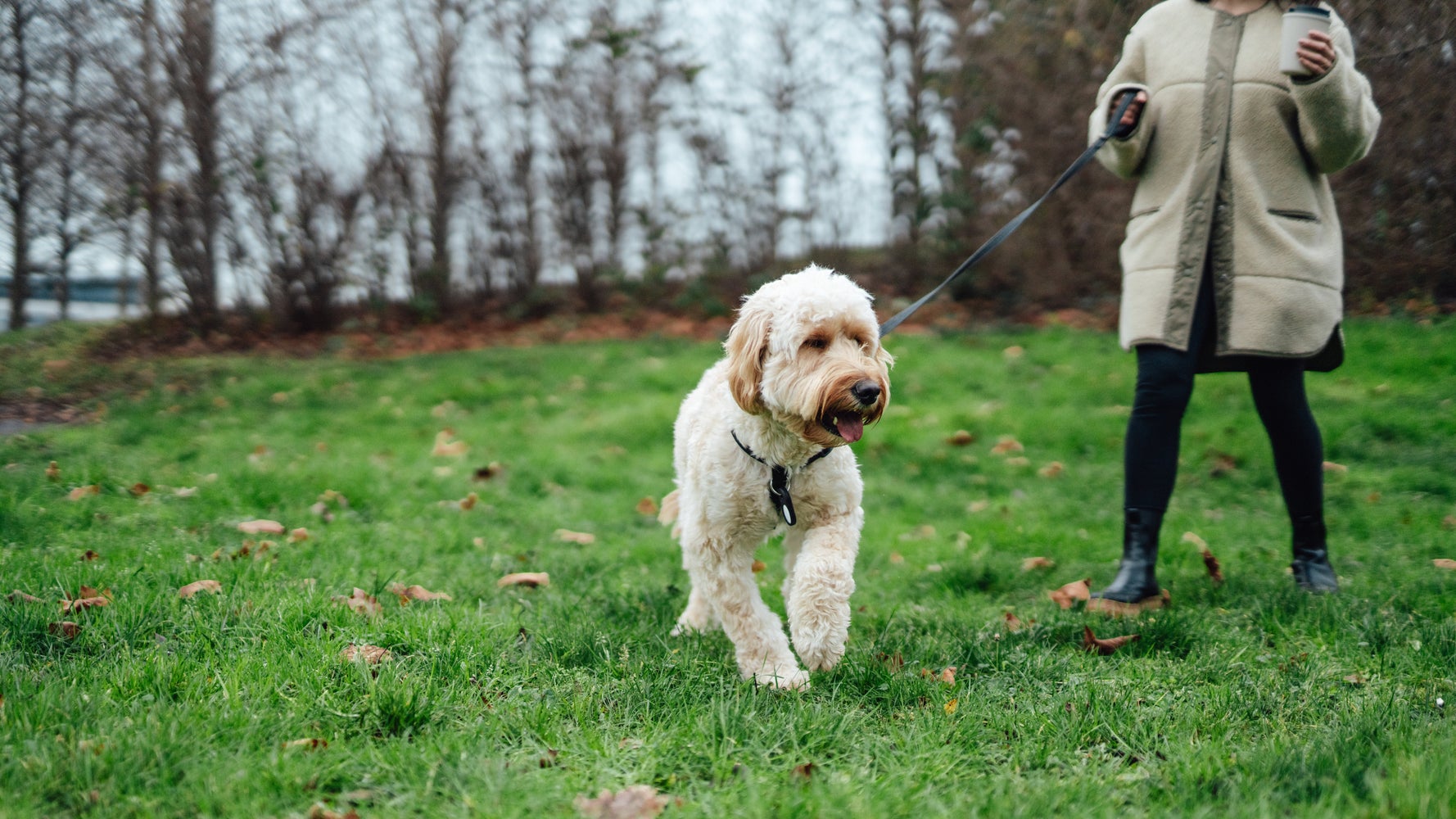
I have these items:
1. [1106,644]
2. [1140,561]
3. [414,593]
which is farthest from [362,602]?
[1140,561]

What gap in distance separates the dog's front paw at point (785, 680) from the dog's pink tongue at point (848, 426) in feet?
2.47

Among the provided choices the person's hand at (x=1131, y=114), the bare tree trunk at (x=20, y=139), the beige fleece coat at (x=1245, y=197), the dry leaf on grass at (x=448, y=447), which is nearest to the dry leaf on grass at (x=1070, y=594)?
the beige fleece coat at (x=1245, y=197)

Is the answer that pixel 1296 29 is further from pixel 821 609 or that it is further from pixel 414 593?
pixel 414 593

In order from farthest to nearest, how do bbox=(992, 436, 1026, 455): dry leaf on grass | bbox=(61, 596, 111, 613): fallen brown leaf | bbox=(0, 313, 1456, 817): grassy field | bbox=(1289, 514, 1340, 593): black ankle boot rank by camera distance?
bbox=(992, 436, 1026, 455): dry leaf on grass, bbox=(1289, 514, 1340, 593): black ankle boot, bbox=(61, 596, 111, 613): fallen brown leaf, bbox=(0, 313, 1456, 817): grassy field

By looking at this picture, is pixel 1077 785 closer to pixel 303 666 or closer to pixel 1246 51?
pixel 303 666

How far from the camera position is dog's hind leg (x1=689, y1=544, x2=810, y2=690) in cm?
302

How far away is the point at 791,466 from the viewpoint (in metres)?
3.29

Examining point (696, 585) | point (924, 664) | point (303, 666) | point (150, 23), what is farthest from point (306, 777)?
point (150, 23)

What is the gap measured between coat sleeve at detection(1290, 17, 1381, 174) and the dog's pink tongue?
2.16 m

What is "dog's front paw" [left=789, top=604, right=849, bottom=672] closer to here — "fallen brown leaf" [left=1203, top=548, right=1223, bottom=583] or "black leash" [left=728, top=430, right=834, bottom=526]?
"black leash" [left=728, top=430, right=834, bottom=526]

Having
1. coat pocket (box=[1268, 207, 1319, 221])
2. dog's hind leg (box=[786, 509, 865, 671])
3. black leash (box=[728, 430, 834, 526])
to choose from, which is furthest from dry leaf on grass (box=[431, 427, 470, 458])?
coat pocket (box=[1268, 207, 1319, 221])

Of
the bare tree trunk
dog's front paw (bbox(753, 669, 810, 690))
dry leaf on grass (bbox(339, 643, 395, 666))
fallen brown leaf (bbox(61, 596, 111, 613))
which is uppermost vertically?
the bare tree trunk

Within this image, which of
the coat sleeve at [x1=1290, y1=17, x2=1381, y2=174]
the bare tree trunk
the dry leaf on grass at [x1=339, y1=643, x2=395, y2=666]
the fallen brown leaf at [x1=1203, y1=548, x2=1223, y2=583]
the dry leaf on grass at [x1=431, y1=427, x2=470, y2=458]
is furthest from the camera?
the bare tree trunk

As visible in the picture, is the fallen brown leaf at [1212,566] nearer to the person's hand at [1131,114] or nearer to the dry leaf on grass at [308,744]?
the person's hand at [1131,114]
